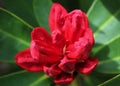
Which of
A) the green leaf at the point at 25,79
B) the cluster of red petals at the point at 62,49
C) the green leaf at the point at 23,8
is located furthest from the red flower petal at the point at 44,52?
the green leaf at the point at 23,8

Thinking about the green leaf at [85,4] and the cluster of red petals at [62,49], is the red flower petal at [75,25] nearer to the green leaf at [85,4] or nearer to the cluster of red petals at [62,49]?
the cluster of red petals at [62,49]

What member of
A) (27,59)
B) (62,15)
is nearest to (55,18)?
(62,15)

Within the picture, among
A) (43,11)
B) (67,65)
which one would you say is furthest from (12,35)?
(67,65)

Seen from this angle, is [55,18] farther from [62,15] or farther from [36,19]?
[36,19]

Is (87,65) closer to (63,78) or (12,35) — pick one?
(63,78)

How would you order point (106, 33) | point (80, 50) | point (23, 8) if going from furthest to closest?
point (23, 8), point (106, 33), point (80, 50)

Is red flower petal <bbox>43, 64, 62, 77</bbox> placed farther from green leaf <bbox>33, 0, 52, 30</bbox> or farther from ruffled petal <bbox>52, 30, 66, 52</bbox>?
green leaf <bbox>33, 0, 52, 30</bbox>
